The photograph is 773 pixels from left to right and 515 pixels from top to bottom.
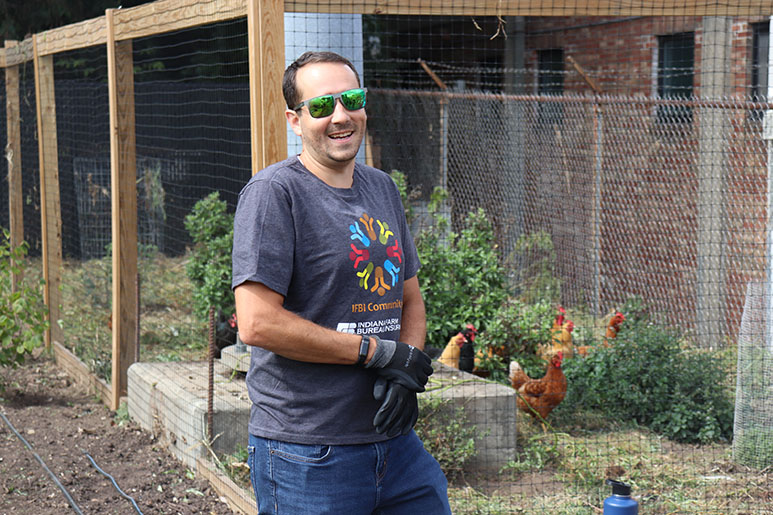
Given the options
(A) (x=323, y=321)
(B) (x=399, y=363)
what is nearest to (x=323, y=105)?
(A) (x=323, y=321)

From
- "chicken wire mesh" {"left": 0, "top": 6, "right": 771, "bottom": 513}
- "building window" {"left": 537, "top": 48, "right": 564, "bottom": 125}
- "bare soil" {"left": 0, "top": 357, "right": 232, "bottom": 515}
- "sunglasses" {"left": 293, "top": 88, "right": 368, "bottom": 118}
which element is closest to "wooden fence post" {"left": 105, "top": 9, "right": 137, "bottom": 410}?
"chicken wire mesh" {"left": 0, "top": 6, "right": 771, "bottom": 513}

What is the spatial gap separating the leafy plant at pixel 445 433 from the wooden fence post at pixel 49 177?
11.9 ft

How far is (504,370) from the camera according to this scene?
6.21m

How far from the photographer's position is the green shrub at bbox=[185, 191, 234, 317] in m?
6.54

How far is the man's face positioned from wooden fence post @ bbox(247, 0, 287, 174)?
1131mm

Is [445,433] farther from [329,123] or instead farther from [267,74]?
Answer: [329,123]

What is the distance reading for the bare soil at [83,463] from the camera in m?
4.41

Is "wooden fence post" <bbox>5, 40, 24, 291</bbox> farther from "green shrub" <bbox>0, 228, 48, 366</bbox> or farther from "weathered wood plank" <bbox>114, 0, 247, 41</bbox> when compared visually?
"weathered wood plank" <bbox>114, 0, 247, 41</bbox>

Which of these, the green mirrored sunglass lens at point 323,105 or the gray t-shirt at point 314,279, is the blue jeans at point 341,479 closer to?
the gray t-shirt at point 314,279

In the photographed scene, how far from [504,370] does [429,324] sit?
0.62 meters

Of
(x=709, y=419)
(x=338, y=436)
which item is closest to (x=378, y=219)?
(x=338, y=436)

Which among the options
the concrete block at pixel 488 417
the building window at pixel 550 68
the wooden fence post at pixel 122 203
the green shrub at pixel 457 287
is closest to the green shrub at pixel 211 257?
the wooden fence post at pixel 122 203

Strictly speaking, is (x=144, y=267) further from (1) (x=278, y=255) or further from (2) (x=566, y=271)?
(1) (x=278, y=255)

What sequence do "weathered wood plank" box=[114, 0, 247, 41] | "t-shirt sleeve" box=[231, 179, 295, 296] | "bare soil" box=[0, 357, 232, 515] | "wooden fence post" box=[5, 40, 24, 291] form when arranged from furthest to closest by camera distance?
"wooden fence post" box=[5, 40, 24, 291]
"bare soil" box=[0, 357, 232, 515]
"weathered wood plank" box=[114, 0, 247, 41]
"t-shirt sleeve" box=[231, 179, 295, 296]
